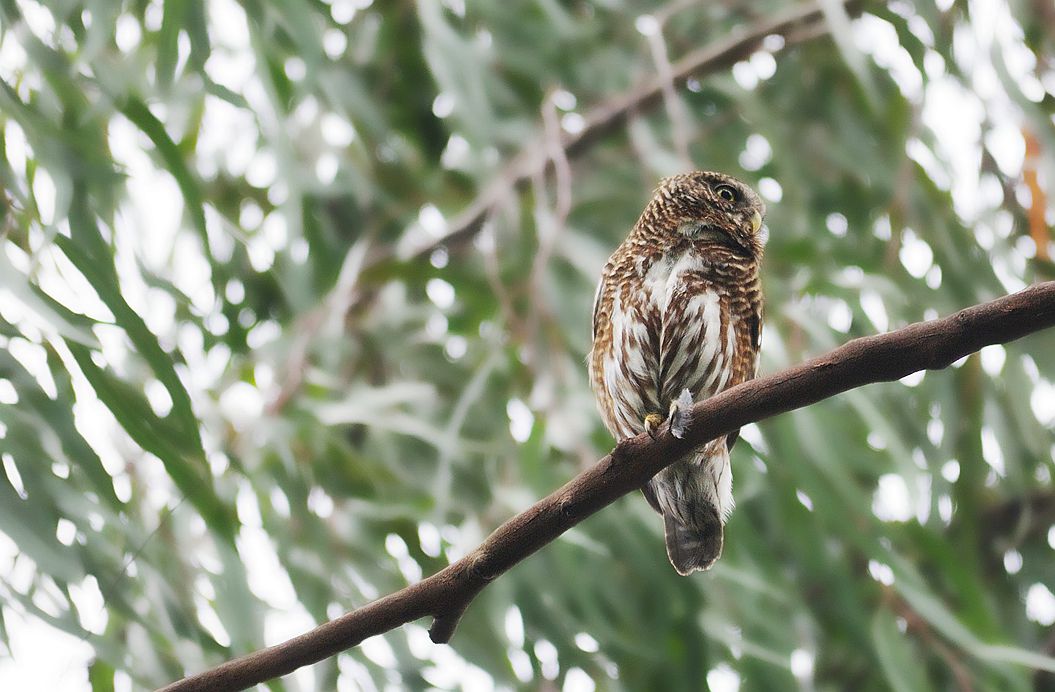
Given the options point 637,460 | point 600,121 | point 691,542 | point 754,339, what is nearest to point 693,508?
point 691,542

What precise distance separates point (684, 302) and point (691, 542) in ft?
1.42

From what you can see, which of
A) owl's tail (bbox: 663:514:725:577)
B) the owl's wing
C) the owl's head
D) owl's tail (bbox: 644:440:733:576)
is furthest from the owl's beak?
owl's tail (bbox: 663:514:725:577)

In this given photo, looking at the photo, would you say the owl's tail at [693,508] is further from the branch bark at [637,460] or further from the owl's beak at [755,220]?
the branch bark at [637,460]

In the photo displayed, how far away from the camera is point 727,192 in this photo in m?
2.04

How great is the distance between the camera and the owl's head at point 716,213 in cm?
201

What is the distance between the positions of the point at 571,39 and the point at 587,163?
42 cm

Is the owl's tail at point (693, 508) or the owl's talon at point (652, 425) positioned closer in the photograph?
the owl's talon at point (652, 425)

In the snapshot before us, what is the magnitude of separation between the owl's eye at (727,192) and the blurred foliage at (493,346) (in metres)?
0.17

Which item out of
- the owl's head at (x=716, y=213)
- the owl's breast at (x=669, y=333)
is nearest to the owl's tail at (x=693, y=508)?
the owl's breast at (x=669, y=333)

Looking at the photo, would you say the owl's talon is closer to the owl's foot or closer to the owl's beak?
the owl's foot

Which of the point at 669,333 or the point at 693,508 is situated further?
the point at 693,508

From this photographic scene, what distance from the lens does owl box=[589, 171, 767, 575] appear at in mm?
2014

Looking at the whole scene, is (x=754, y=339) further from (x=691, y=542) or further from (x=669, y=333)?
(x=691, y=542)

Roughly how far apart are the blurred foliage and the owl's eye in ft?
0.57
